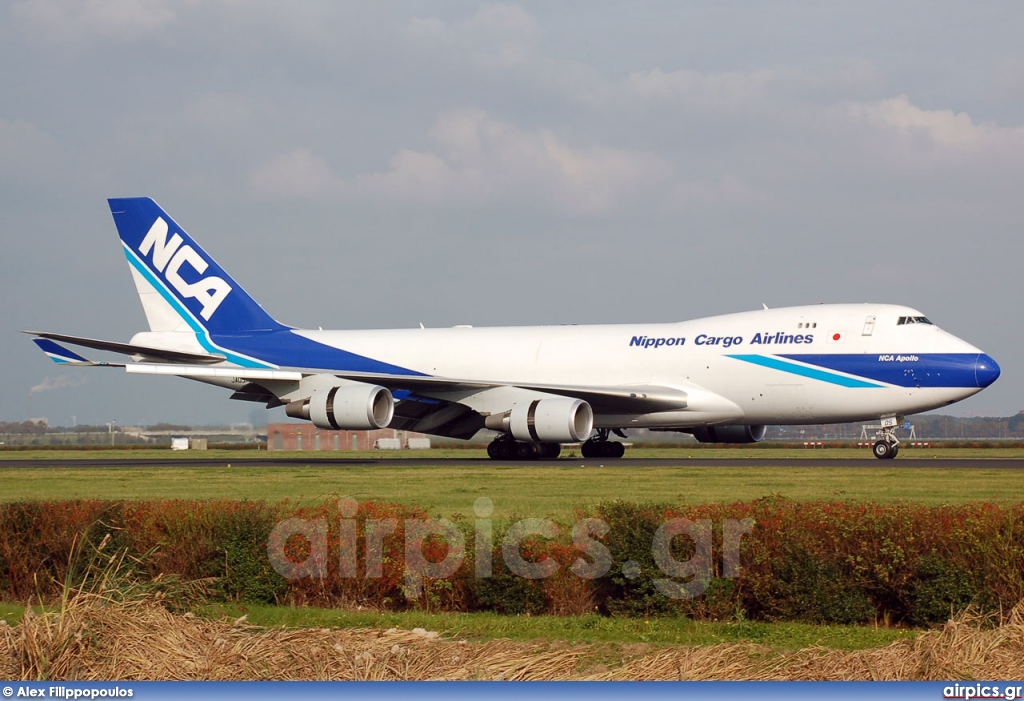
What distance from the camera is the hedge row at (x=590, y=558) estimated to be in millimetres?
11492

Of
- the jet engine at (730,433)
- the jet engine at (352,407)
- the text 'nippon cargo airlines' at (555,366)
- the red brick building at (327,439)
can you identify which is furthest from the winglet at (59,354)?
the red brick building at (327,439)

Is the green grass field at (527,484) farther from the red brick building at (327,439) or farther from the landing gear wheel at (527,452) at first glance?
the red brick building at (327,439)

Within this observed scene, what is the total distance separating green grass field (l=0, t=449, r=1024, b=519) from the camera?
20094 millimetres

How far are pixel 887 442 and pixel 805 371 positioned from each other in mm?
3511

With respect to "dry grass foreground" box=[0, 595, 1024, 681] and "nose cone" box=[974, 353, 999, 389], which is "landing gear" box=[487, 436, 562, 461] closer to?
"nose cone" box=[974, 353, 999, 389]

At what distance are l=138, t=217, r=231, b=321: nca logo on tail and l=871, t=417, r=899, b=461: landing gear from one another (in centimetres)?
2449

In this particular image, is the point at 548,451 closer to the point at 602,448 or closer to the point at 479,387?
the point at 602,448

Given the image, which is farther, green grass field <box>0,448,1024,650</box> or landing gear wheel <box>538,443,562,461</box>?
landing gear wheel <box>538,443,562,461</box>

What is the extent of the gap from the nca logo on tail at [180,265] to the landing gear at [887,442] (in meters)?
24.5

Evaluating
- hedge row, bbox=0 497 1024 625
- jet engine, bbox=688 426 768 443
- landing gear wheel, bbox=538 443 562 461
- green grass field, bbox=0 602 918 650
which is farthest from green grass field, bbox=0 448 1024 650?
jet engine, bbox=688 426 768 443

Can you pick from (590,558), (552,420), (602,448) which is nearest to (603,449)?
(602,448)

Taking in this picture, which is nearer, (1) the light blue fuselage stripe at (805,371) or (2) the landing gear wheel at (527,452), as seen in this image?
(1) the light blue fuselage stripe at (805,371)

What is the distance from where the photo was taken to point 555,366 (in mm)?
40250

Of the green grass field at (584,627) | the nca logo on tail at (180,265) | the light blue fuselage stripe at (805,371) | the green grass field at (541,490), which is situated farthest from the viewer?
the nca logo on tail at (180,265)
